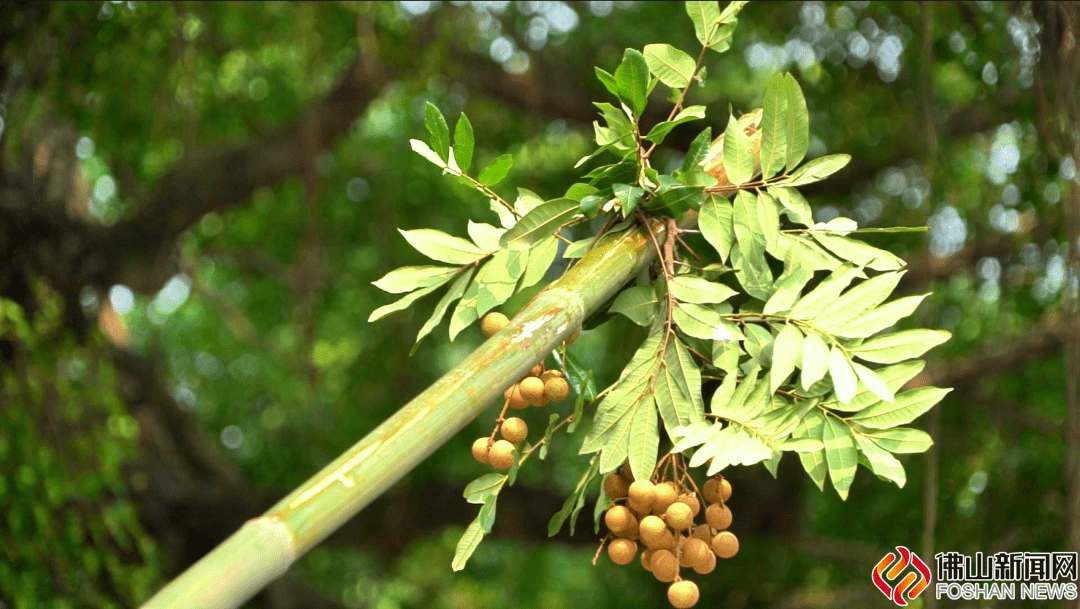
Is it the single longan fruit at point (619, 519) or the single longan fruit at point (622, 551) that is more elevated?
the single longan fruit at point (619, 519)

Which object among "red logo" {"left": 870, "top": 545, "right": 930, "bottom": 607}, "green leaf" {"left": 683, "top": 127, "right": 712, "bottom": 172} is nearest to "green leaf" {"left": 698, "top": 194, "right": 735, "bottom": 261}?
"green leaf" {"left": 683, "top": 127, "right": 712, "bottom": 172}

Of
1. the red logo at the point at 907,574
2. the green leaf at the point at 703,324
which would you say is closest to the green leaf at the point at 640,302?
the green leaf at the point at 703,324

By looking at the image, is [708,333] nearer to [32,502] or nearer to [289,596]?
[32,502]

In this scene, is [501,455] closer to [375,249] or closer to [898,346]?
[898,346]

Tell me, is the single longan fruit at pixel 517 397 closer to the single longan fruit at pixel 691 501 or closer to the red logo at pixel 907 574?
the single longan fruit at pixel 691 501

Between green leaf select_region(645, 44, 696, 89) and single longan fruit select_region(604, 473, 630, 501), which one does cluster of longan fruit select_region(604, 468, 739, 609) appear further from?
green leaf select_region(645, 44, 696, 89)

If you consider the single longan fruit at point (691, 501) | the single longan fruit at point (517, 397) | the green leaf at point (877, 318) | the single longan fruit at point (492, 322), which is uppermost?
the green leaf at point (877, 318)
